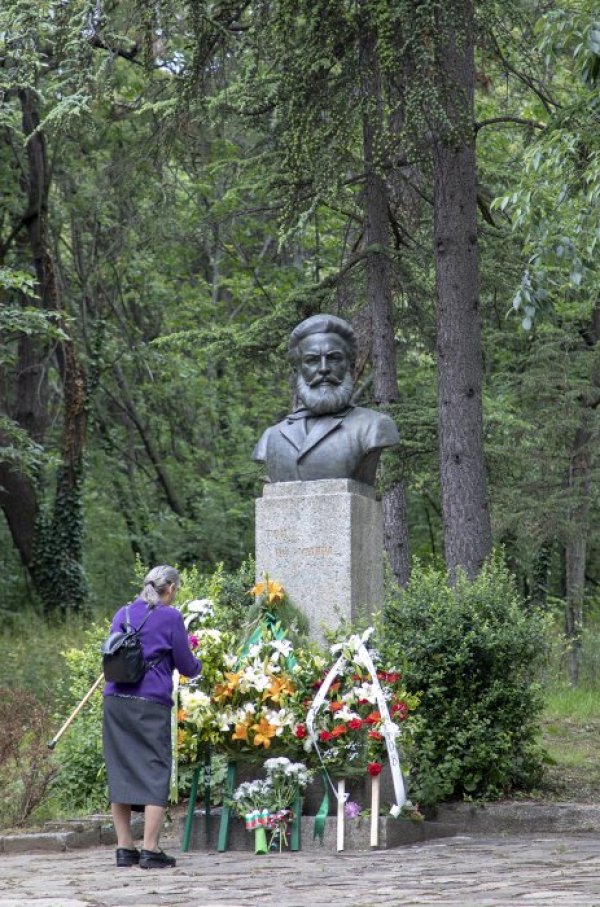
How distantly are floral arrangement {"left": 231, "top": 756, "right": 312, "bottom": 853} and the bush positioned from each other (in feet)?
4.28

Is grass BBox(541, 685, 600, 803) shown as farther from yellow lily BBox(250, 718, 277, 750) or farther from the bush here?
yellow lily BBox(250, 718, 277, 750)

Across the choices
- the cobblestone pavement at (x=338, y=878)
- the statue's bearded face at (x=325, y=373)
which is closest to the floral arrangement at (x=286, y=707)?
the cobblestone pavement at (x=338, y=878)

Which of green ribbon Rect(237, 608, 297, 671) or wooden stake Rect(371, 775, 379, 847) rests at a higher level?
green ribbon Rect(237, 608, 297, 671)

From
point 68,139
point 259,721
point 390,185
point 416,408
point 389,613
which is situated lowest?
point 259,721

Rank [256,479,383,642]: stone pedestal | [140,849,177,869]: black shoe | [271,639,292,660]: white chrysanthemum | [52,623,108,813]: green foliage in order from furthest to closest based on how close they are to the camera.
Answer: [52,623,108,813]: green foliage
[256,479,383,642]: stone pedestal
[271,639,292,660]: white chrysanthemum
[140,849,177,869]: black shoe

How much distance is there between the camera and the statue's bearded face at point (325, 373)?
10.0m

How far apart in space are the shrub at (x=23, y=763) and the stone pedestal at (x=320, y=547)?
227 centimetres

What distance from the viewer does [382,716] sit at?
28.6 ft

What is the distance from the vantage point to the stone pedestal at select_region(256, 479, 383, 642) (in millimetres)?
9492

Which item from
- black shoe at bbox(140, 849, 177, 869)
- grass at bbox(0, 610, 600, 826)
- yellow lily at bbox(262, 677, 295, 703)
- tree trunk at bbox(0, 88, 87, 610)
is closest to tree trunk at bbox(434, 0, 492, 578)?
grass at bbox(0, 610, 600, 826)

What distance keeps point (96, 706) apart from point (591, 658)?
32.1 ft

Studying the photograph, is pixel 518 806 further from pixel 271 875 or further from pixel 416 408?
pixel 416 408

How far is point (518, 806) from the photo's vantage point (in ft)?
32.3

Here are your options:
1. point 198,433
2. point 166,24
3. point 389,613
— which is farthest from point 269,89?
point 198,433
